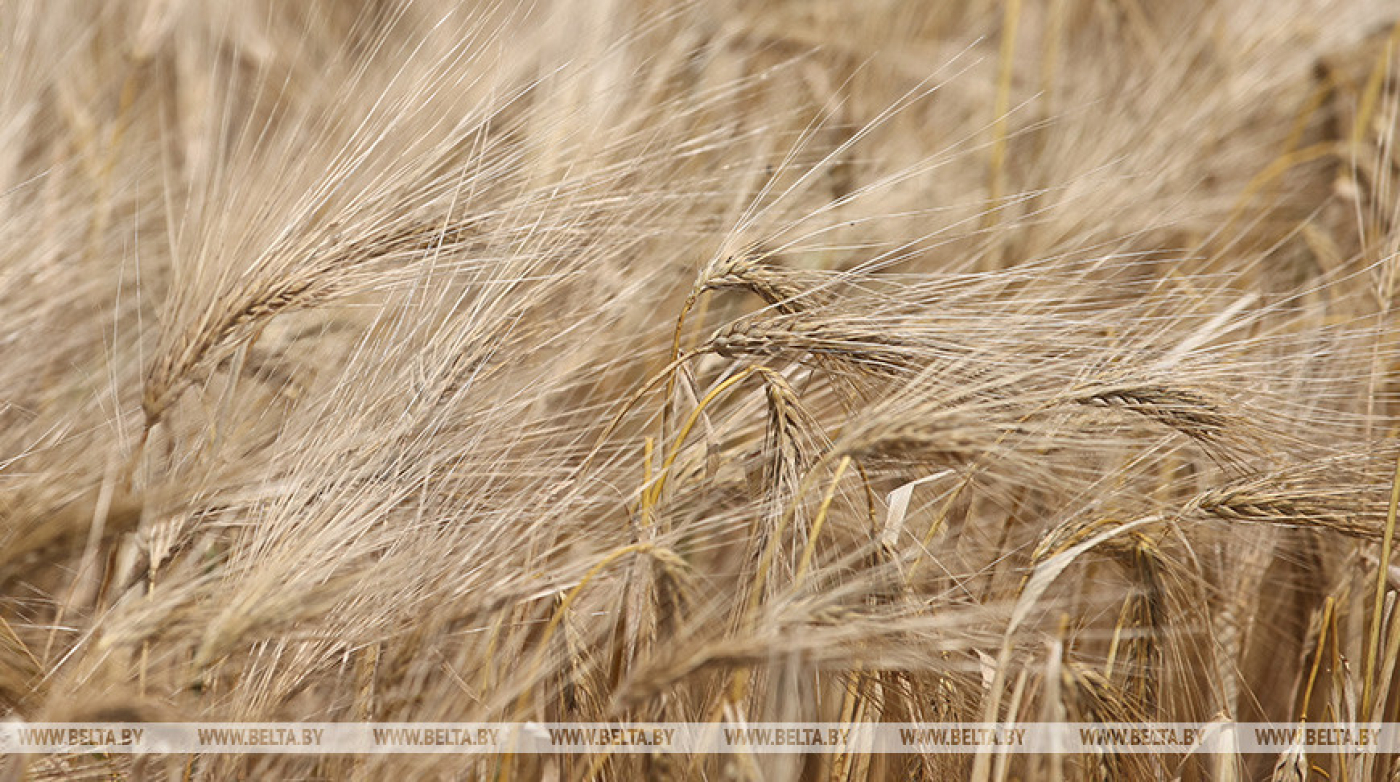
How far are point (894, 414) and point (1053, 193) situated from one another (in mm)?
719

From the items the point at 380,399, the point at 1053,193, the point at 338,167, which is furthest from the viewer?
the point at 1053,193

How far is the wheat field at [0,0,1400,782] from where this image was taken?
72 cm

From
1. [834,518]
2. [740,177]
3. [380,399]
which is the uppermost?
[740,177]

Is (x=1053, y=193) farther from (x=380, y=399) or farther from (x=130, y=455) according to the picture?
(x=130, y=455)

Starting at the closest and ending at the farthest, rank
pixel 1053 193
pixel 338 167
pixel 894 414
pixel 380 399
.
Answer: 1. pixel 894 414
2. pixel 380 399
3. pixel 338 167
4. pixel 1053 193

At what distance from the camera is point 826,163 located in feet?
2.79

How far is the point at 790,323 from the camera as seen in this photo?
79 centimetres

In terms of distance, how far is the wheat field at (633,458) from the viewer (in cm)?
72

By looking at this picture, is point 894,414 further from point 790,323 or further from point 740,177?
point 740,177

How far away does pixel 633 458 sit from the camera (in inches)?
40.0

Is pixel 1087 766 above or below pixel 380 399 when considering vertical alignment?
below

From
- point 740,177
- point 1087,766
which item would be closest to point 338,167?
point 740,177

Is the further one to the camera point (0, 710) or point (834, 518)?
point (834, 518)

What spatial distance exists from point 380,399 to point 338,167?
0.82 feet
